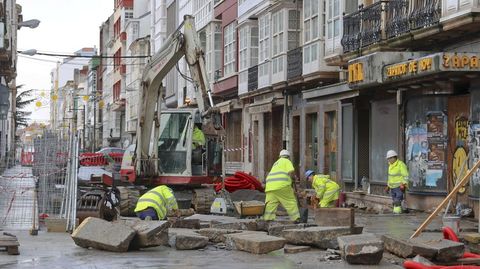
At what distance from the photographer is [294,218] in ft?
55.6

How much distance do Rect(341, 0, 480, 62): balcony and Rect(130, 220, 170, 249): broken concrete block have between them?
7800mm

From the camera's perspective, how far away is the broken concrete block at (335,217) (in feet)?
49.5

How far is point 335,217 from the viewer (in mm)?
15430

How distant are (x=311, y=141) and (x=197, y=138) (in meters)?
9.74

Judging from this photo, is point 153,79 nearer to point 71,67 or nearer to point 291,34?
point 291,34

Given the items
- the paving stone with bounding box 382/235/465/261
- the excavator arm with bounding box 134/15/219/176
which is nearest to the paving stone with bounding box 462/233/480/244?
the paving stone with bounding box 382/235/465/261

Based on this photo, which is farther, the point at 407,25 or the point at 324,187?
the point at 407,25

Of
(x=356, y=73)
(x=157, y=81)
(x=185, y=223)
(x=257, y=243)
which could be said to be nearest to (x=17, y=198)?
(x=185, y=223)

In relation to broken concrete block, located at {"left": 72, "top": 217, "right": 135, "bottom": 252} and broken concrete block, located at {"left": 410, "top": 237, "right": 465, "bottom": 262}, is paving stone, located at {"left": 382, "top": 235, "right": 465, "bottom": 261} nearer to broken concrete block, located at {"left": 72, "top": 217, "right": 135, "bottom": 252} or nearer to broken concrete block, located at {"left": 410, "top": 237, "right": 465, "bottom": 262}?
broken concrete block, located at {"left": 410, "top": 237, "right": 465, "bottom": 262}

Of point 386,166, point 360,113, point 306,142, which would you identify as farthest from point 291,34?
point 386,166

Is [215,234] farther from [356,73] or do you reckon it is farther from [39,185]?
[356,73]

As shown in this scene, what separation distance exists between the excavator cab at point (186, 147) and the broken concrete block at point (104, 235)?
26.2ft

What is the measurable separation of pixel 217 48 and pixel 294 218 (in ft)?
87.5

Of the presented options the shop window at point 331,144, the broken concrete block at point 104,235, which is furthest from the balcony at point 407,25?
the broken concrete block at point 104,235
